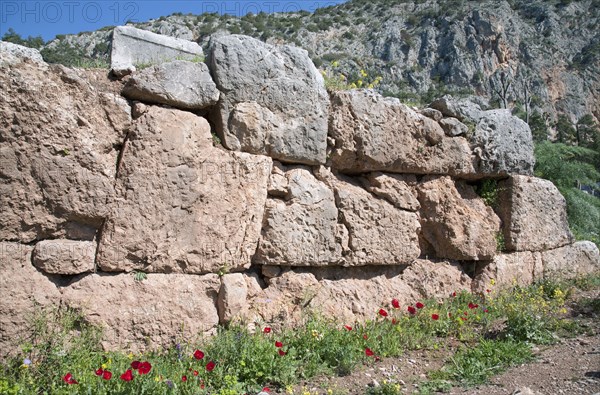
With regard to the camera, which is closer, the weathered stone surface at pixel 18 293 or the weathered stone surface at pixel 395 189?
the weathered stone surface at pixel 18 293

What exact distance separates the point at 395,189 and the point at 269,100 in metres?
1.90

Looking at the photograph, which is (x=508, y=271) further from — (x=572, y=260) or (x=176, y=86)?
(x=176, y=86)

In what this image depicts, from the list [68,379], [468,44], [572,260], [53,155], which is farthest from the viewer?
[468,44]

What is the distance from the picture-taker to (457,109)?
6465 millimetres

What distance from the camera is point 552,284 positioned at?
21.4 ft

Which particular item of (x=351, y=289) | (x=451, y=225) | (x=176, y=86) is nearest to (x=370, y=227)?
(x=351, y=289)

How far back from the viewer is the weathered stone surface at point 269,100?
4738 millimetres

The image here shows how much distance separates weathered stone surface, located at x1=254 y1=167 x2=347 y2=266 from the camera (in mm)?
4836

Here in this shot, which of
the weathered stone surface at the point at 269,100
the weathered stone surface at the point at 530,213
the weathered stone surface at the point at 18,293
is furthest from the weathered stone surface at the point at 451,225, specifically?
the weathered stone surface at the point at 18,293

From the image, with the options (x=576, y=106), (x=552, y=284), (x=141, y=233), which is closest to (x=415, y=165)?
(x=552, y=284)

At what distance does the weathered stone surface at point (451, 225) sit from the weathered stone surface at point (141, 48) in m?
3.32

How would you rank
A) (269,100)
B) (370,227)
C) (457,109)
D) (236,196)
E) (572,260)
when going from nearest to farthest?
(236,196)
(269,100)
(370,227)
(457,109)
(572,260)

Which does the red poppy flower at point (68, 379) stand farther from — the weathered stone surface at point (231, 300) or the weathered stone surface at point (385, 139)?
the weathered stone surface at point (385, 139)

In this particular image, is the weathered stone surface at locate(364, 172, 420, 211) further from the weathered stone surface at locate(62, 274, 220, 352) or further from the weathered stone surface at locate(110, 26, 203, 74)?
the weathered stone surface at locate(110, 26, 203, 74)
